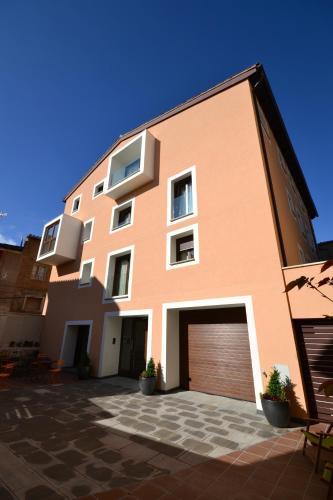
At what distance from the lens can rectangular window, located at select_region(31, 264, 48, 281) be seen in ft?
76.4

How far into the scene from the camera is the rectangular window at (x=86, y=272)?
14.1 m

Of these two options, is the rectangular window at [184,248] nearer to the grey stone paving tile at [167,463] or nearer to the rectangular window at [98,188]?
the grey stone paving tile at [167,463]

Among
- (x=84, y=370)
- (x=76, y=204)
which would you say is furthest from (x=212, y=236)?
(x=76, y=204)

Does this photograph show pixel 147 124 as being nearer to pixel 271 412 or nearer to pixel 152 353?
pixel 152 353

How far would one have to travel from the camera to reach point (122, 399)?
7512mm

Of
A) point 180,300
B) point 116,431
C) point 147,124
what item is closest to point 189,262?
point 180,300

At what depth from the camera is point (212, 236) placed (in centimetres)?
876

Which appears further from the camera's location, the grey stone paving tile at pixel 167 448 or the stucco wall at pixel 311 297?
the stucco wall at pixel 311 297

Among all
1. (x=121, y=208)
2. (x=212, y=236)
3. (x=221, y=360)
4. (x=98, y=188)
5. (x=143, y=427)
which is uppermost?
(x=98, y=188)

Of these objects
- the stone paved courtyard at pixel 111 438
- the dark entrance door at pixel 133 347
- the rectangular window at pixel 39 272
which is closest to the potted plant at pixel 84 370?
the dark entrance door at pixel 133 347

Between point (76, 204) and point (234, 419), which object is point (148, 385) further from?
point (76, 204)

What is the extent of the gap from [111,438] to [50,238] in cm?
1483

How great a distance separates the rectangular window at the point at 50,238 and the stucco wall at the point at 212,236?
10.7ft

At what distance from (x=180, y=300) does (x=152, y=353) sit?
2.43m
